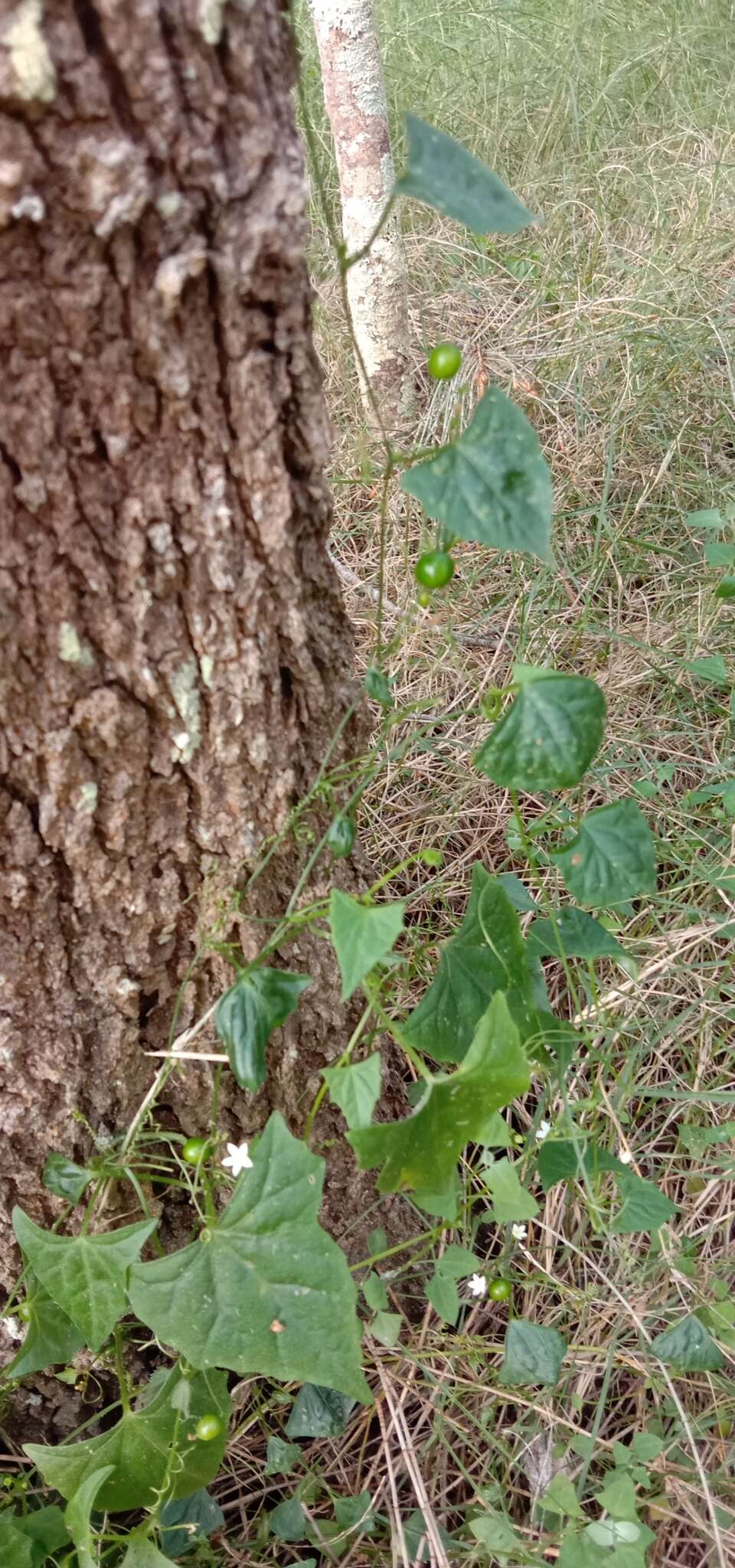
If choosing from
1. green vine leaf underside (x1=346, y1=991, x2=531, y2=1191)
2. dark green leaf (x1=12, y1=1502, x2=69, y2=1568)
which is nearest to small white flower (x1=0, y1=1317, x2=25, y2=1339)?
dark green leaf (x1=12, y1=1502, x2=69, y2=1568)

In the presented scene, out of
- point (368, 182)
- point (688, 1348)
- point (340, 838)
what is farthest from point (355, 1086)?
point (368, 182)

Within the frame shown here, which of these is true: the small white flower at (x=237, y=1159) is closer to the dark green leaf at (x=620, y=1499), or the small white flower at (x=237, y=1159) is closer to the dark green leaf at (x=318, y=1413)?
the dark green leaf at (x=318, y=1413)

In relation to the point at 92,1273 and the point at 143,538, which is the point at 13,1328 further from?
the point at 143,538

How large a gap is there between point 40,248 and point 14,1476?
4.01 feet

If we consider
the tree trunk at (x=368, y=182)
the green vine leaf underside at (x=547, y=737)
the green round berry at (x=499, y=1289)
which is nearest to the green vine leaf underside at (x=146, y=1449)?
the green round berry at (x=499, y=1289)

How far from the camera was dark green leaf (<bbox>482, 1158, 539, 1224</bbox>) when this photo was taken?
3.29 feet

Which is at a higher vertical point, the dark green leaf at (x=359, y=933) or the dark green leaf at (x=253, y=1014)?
the dark green leaf at (x=359, y=933)

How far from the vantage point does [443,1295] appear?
1097 mm

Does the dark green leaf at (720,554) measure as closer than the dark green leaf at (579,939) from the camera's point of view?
No

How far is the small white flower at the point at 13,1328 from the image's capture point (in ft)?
3.70

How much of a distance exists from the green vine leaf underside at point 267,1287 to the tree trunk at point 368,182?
1823 mm

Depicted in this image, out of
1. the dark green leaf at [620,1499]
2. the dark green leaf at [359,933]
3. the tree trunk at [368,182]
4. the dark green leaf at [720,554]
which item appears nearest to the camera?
the dark green leaf at [359,933]

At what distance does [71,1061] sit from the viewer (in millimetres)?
1062

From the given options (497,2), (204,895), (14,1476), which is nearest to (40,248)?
(204,895)
